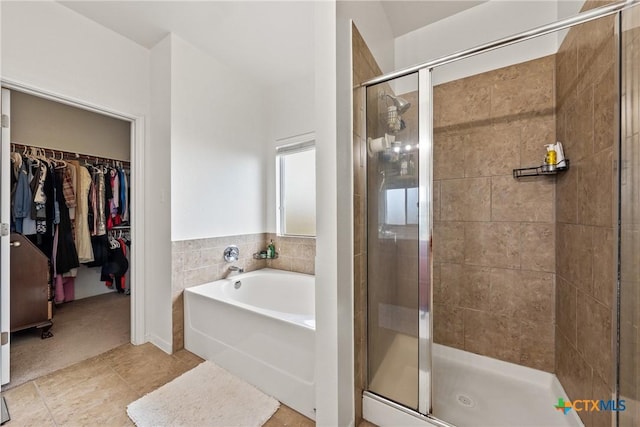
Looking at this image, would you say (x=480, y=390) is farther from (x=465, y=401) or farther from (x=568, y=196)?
(x=568, y=196)

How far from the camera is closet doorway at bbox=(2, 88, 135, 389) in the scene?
2236 millimetres

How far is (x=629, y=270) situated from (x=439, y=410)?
1.04 metres

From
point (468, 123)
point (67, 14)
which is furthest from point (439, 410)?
point (67, 14)

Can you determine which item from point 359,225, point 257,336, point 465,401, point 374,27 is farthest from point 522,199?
point 257,336

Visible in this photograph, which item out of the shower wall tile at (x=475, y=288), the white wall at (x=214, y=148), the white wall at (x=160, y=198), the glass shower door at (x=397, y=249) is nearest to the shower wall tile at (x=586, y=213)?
the shower wall tile at (x=475, y=288)

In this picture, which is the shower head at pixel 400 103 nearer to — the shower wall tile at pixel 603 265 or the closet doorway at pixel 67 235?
the shower wall tile at pixel 603 265

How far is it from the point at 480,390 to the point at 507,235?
39.4 inches

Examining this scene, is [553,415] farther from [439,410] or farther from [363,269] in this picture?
[363,269]

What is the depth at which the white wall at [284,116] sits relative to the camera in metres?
2.71

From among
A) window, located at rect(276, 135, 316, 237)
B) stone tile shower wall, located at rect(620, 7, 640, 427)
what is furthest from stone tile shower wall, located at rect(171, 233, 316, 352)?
stone tile shower wall, located at rect(620, 7, 640, 427)

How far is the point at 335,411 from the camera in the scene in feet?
3.98

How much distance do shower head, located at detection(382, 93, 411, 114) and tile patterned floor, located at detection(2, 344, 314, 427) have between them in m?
1.80

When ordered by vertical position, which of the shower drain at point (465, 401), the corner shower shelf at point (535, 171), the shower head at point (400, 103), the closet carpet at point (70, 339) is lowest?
the closet carpet at point (70, 339)

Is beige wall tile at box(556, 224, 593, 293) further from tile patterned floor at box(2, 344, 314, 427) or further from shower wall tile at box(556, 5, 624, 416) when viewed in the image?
tile patterned floor at box(2, 344, 314, 427)
